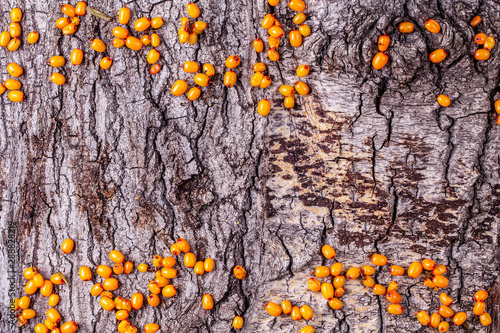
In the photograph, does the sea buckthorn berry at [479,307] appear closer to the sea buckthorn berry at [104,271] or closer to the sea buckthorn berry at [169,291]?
the sea buckthorn berry at [169,291]

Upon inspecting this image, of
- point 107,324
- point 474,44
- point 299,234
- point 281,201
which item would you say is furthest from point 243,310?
point 474,44

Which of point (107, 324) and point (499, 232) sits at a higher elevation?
point (499, 232)

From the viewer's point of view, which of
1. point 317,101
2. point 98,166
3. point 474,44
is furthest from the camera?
point 98,166

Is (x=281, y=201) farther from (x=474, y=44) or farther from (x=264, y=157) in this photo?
(x=474, y=44)

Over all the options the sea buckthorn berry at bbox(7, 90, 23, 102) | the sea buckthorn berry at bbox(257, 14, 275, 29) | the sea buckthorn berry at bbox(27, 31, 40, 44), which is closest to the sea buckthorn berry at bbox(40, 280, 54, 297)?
the sea buckthorn berry at bbox(7, 90, 23, 102)

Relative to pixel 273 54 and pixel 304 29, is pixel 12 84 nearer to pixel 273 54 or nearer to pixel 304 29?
pixel 273 54

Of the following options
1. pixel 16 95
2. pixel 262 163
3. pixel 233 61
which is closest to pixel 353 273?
pixel 262 163
